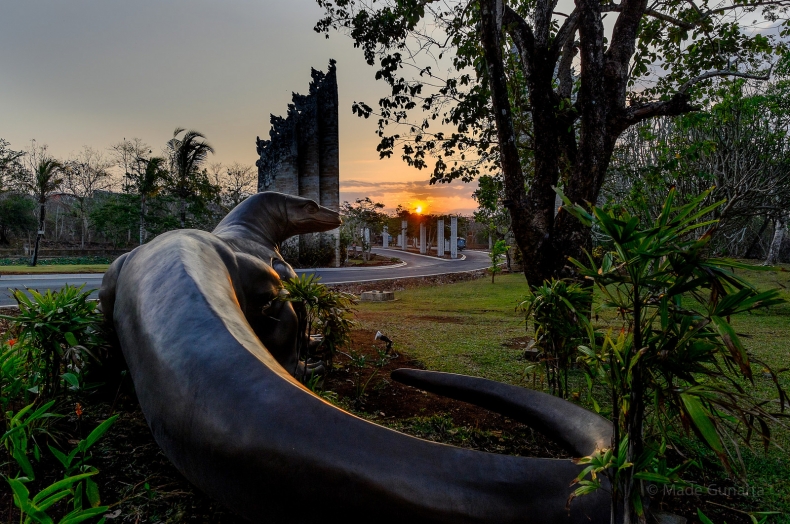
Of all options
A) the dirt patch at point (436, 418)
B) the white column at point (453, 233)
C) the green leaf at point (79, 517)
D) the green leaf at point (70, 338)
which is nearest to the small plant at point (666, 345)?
the green leaf at point (79, 517)

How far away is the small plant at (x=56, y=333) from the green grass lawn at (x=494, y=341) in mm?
2858

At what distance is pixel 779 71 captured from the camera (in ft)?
36.9

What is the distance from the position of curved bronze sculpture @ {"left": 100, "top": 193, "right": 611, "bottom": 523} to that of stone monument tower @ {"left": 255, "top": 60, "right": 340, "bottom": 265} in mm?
19468

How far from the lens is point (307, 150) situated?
Result: 2100cm

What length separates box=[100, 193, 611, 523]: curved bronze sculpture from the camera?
97cm

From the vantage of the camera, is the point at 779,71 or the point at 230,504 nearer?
the point at 230,504

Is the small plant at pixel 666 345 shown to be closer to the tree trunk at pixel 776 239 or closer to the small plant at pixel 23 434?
the small plant at pixel 23 434

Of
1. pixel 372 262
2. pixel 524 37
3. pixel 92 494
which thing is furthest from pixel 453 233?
pixel 92 494

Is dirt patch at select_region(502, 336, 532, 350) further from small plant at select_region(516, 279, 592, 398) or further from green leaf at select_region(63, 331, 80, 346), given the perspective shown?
green leaf at select_region(63, 331, 80, 346)

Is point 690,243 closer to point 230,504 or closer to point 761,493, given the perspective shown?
point 230,504

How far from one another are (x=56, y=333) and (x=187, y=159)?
771 inches

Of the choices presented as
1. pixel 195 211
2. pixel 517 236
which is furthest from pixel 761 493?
pixel 195 211

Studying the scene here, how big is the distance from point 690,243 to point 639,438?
1.52 ft

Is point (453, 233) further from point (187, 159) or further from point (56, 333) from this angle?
point (56, 333)
